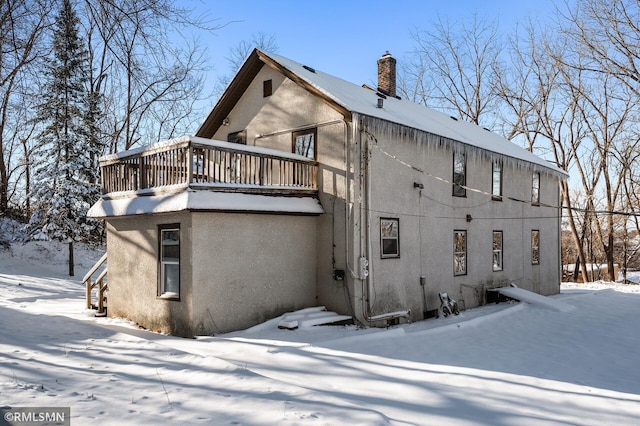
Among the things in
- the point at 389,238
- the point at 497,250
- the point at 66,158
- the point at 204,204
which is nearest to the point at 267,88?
the point at 204,204

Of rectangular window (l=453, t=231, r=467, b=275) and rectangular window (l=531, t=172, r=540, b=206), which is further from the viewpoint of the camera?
Result: rectangular window (l=531, t=172, r=540, b=206)

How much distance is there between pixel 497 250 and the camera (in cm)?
1655

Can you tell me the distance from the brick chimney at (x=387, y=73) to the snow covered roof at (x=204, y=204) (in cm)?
737

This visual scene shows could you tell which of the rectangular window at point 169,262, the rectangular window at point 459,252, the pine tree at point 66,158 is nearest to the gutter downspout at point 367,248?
the rectangular window at point 459,252

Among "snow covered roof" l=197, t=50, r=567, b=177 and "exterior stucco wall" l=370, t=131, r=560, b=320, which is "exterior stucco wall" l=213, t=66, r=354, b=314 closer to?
"snow covered roof" l=197, t=50, r=567, b=177

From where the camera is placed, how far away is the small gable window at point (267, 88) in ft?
43.9

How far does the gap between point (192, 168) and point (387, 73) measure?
34.1ft

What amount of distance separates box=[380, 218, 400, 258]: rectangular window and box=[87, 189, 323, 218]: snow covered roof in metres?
1.73

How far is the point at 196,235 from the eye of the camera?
31.1ft

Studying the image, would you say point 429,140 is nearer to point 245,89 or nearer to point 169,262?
point 245,89

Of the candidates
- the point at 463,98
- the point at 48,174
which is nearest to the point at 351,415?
the point at 48,174

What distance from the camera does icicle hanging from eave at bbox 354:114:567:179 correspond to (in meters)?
11.7

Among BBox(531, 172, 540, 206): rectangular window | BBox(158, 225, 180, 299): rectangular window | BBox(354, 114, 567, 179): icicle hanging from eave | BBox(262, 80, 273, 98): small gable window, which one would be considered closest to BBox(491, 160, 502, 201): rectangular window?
BBox(354, 114, 567, 179): icicle hanging from eave

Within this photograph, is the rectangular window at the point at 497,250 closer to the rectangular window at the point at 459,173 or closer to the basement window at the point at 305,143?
the rectangular window at the point at 459,173
